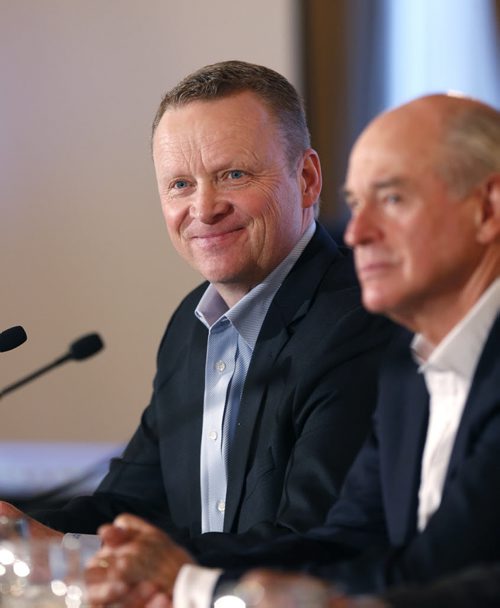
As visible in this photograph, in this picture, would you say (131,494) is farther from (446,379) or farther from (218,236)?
(446,379)

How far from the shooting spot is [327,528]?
200 centimetres

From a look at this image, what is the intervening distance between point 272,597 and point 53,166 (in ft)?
15.8

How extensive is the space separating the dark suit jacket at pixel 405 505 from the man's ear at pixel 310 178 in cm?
101

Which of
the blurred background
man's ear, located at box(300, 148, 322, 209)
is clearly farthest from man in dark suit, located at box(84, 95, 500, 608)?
the blurred background

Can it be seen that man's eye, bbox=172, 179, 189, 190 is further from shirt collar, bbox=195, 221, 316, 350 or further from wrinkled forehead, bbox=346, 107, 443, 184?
wrinkled forehead, bbox=346, 107, 443, 184

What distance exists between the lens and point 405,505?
5.98 feet

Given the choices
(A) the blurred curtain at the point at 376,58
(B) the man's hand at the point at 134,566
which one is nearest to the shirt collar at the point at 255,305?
(B) the man's hand at the point at 134,566

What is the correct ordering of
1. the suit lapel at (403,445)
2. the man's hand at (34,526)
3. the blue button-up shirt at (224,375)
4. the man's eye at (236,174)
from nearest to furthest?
the suit lapel at (403,445) < the man's hand at (34,526) < the blue button-up shirt at (224,375) < the man's eye at (236,174)

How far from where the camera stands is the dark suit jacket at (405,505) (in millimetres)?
1649

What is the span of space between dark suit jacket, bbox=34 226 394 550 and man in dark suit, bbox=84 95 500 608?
0.51 m

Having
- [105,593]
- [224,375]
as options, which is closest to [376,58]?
[224,375]

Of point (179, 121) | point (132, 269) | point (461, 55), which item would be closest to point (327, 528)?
point (179, 121)

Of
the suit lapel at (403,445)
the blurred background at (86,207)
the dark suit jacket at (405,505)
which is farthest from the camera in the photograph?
the blurred background at (86,207)

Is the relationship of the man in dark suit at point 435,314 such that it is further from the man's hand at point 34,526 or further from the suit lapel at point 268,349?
the suit lapel at point 268,349
